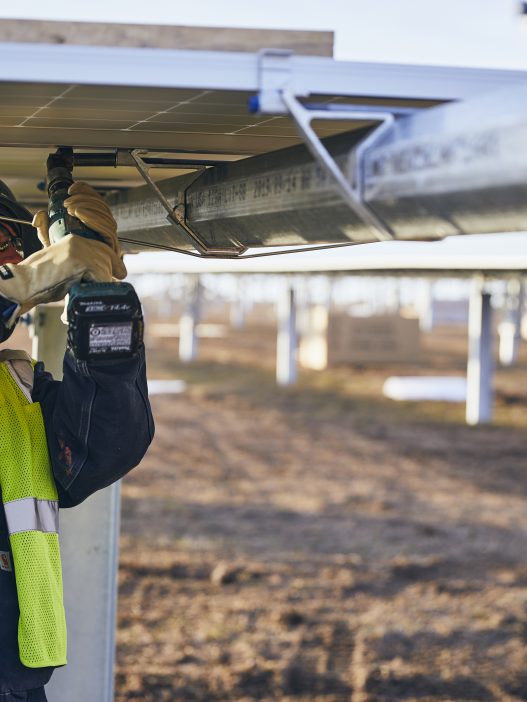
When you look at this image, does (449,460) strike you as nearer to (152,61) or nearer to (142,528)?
(142,528)

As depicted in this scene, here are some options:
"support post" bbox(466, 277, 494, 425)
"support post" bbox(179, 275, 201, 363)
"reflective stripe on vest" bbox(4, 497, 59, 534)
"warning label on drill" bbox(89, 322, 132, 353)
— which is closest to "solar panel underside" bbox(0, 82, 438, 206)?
"warning label on drill" bbox(89, 322, 132, 353)

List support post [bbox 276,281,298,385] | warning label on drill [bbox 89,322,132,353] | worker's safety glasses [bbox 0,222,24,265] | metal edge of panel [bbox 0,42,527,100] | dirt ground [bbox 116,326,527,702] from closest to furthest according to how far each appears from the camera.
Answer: metal edge of panel [bbox 0,42,527,100], warning label on drill [bbox 89,322,132,353], worker's safety glasses [bbox 0,222,24,265], dirt ground [bbox 116,326,527,702], support post [bbox 276,281,298,385]

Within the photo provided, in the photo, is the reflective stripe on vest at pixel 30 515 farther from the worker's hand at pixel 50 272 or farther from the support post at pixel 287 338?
the support post at pixel 287 338

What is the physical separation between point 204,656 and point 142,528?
160 inches

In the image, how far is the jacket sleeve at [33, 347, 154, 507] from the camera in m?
2.27

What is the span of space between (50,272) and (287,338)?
22203 mm

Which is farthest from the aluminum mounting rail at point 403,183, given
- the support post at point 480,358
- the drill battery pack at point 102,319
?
the support post at point 480,358

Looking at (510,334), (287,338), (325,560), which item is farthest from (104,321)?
(510,334)

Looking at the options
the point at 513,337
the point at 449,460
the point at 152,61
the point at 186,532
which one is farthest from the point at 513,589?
the point at 513,337

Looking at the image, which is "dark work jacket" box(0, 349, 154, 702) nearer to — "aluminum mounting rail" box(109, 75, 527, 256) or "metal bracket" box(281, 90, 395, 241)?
"aluminum mounting rail" box(109, 75, 527, 256)

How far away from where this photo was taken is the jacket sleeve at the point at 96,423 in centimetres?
227

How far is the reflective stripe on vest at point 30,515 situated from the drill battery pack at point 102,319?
454 mm

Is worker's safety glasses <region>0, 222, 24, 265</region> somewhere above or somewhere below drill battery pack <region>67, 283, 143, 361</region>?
above

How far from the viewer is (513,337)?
102 feet
